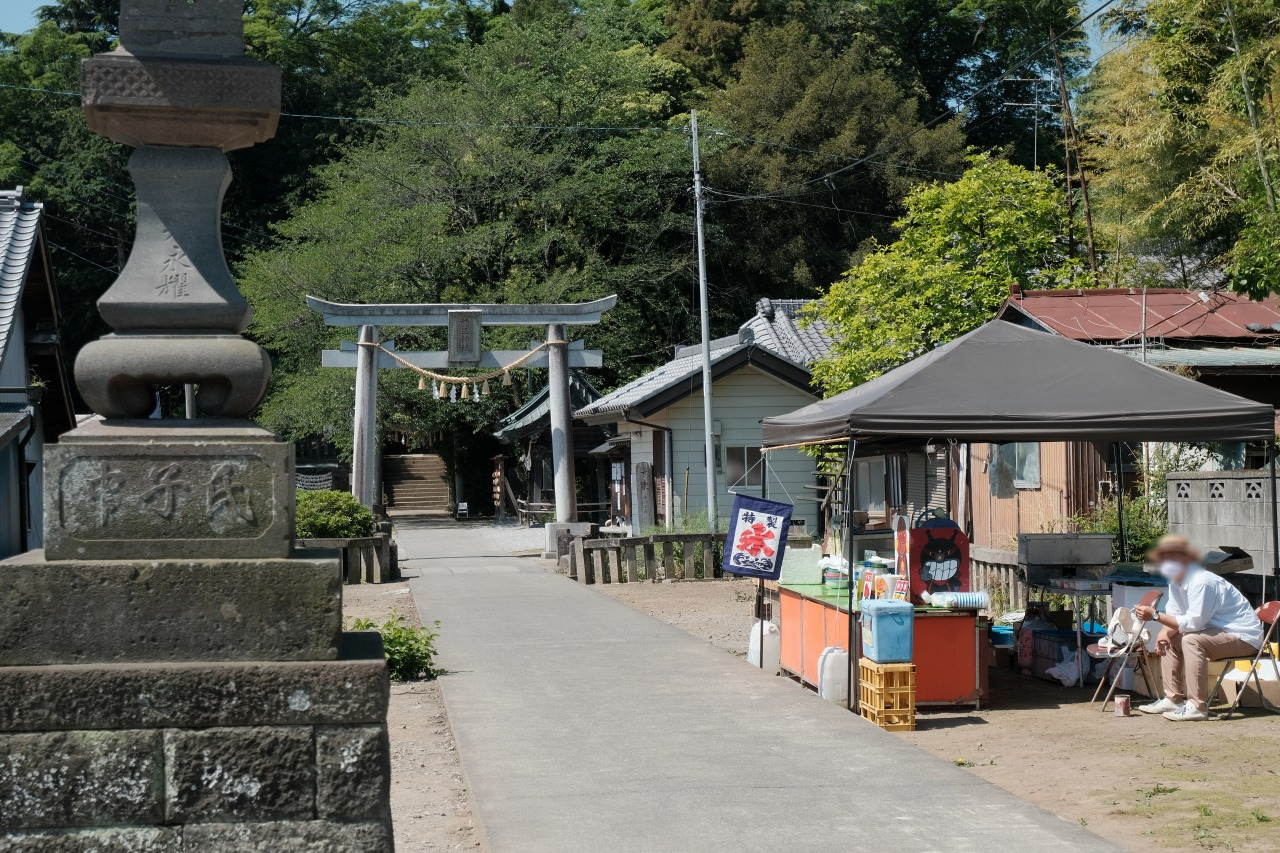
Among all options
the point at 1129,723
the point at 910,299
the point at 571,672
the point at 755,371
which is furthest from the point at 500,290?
the point at 1129,723

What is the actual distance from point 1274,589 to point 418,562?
1881 centimetres

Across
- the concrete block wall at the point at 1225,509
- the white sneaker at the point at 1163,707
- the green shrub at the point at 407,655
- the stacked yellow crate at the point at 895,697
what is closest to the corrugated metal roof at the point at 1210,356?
the concrete block wall at the point at 1225,509

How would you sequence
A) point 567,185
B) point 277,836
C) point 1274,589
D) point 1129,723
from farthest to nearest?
1. point 567,185
2. point 1274,589
3. point 1129,723
4. point 277,836

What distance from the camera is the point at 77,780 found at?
4578mm

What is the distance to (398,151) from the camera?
44.0 metres

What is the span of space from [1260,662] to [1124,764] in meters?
2.40

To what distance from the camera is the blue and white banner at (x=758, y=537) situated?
1275 centimetres

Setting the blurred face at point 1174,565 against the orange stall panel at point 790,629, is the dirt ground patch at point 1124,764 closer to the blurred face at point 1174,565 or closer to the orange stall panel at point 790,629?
the orange stall panel at point 790,629

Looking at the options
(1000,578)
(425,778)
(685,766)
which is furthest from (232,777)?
(1000,578)

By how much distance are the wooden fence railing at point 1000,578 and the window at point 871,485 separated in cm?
1197

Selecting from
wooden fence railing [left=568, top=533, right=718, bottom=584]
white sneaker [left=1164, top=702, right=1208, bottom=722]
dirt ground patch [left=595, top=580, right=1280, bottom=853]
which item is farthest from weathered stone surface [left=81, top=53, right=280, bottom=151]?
wooden fence railing [left=568, top=533, right=718, bottom=584]

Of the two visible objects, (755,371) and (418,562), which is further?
(755,371)

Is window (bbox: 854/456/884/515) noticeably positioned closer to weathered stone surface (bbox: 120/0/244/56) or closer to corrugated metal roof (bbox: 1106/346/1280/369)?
corrugated metal roof (bbox: 1106/346/1280/369)

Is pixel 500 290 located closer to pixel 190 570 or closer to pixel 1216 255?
pixel 1216 255
